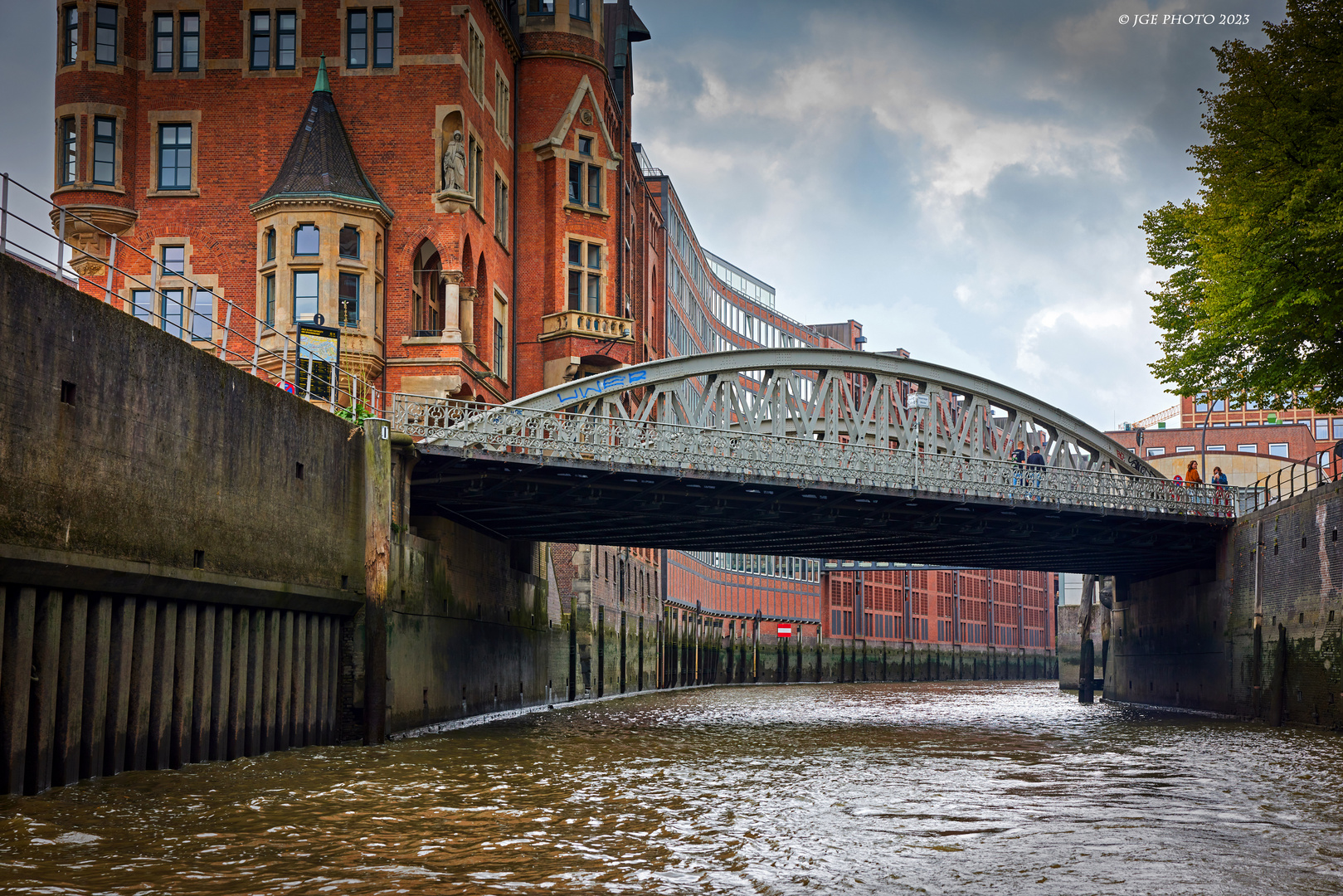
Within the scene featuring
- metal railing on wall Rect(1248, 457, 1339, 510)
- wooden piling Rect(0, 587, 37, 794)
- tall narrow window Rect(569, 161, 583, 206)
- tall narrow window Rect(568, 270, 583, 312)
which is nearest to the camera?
wooden piling Rect(0, 587, 37, 794)

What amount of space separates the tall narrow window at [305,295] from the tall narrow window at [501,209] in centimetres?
776

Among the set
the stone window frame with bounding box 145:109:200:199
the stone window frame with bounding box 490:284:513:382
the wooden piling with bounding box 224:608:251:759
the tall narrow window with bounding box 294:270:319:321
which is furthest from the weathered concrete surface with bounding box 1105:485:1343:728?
the stone window frame with bounding box 145:109:200:199

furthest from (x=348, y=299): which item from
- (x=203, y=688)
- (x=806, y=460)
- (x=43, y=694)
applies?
(x=43, y=694)

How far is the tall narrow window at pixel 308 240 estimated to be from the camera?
41250 mm

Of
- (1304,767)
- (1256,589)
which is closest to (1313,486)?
(1256,589)

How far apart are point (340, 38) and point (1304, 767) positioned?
33140 mm

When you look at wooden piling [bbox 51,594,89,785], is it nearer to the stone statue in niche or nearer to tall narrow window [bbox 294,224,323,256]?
tall narrow window [bbox 294,224,323,256]

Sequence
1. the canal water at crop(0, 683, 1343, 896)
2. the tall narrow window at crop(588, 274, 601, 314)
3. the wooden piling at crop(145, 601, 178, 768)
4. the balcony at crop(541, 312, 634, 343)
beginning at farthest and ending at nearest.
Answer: the tall narrow window at crop(588, 274, 601, 314) → the balcony at crop(541, 312, 634, 343) → the wooden piling at crop(145, 601, 178, 768) → the canal water at crop(0, 683, 1343, 896)

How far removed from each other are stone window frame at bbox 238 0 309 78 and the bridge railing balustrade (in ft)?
40.0

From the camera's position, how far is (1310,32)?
Result: 33312 mm

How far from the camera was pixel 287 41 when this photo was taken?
145 ft

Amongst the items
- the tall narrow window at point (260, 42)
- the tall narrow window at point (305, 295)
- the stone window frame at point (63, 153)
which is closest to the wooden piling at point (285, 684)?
the tall narrow window at point (305, 295)

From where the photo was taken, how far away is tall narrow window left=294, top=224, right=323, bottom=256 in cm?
4125

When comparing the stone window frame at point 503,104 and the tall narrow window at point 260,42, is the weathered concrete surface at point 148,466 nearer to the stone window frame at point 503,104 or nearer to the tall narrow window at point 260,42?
the tall narrow window at point 260,42
